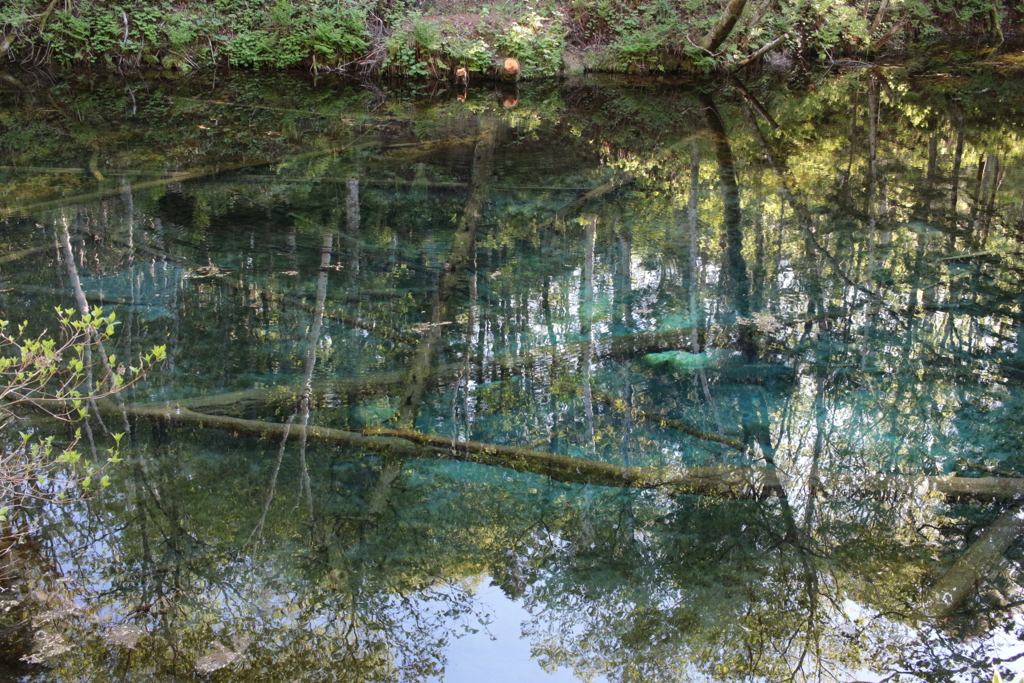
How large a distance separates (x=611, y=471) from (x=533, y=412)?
0.79 metres

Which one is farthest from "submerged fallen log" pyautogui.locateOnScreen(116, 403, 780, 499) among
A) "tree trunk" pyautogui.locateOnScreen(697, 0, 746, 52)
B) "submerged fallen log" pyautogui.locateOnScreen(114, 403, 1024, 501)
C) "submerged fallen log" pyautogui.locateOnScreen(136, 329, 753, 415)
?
"tree trunk" pyautogui.locateOnScreen(697, 0, 746, 52)

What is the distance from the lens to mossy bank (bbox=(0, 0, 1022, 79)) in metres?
14.7

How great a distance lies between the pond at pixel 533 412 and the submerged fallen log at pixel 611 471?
2cm

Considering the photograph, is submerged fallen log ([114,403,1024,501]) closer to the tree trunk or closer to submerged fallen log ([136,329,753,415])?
submerged fallen log ([136,329,753,415])

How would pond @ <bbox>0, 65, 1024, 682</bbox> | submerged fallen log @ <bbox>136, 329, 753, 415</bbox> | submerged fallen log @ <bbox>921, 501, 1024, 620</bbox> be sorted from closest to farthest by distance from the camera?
pond @ <bbox>0, 65, 1024, 682</bbox>, submerged fallen log @ <bbox>921, 501, 1024, 620</bbox>, submerged fallen log @ <bbox>136, 329, 753, 415</bbox>

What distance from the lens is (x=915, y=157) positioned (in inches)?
416

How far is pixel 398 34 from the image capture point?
14.7 meters

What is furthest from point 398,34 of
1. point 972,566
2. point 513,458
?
point 972,566

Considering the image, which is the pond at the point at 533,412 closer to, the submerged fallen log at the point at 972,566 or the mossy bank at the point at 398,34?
Answer: the submerged fallen log at the point at 972,566

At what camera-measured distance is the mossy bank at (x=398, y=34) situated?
48.4 feet

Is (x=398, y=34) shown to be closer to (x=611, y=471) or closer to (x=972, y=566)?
(x=611, y=471)

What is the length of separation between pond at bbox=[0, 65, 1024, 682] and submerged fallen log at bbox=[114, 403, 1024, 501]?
0.02 m

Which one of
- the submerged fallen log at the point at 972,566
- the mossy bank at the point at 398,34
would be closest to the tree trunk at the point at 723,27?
the mossy bank at the point at 398,34

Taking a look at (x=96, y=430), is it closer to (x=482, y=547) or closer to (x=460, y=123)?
(x=482, y=547)
